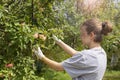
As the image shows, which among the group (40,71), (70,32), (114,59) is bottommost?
(114,59)

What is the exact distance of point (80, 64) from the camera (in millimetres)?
2668

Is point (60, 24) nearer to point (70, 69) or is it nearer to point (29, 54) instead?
point (29, 54)

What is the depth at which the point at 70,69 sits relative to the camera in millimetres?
2762

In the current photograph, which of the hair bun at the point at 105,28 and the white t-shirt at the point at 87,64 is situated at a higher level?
the hair bun at the point at 105,28

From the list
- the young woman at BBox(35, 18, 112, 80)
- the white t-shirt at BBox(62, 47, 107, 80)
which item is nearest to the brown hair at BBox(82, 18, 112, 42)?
the young woman at BBox(35, 18, 112, 80)

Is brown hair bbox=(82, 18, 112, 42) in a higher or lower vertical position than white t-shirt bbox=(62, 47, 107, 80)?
higher

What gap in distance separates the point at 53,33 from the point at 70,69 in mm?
1011

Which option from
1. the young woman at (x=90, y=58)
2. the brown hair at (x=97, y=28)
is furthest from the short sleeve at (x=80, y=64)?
the brown hair at (x=97, y=28)

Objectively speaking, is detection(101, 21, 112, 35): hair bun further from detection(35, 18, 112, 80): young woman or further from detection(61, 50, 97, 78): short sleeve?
detection(61, 50, 97, 78): short sleeve

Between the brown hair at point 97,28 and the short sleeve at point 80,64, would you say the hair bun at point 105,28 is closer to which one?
the brown hair at point 97,28

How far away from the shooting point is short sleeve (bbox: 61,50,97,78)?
2662 mm

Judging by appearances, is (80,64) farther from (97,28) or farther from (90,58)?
(97,28)

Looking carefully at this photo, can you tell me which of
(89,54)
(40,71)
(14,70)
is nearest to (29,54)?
(14,70)

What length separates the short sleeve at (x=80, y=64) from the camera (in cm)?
A: 266
